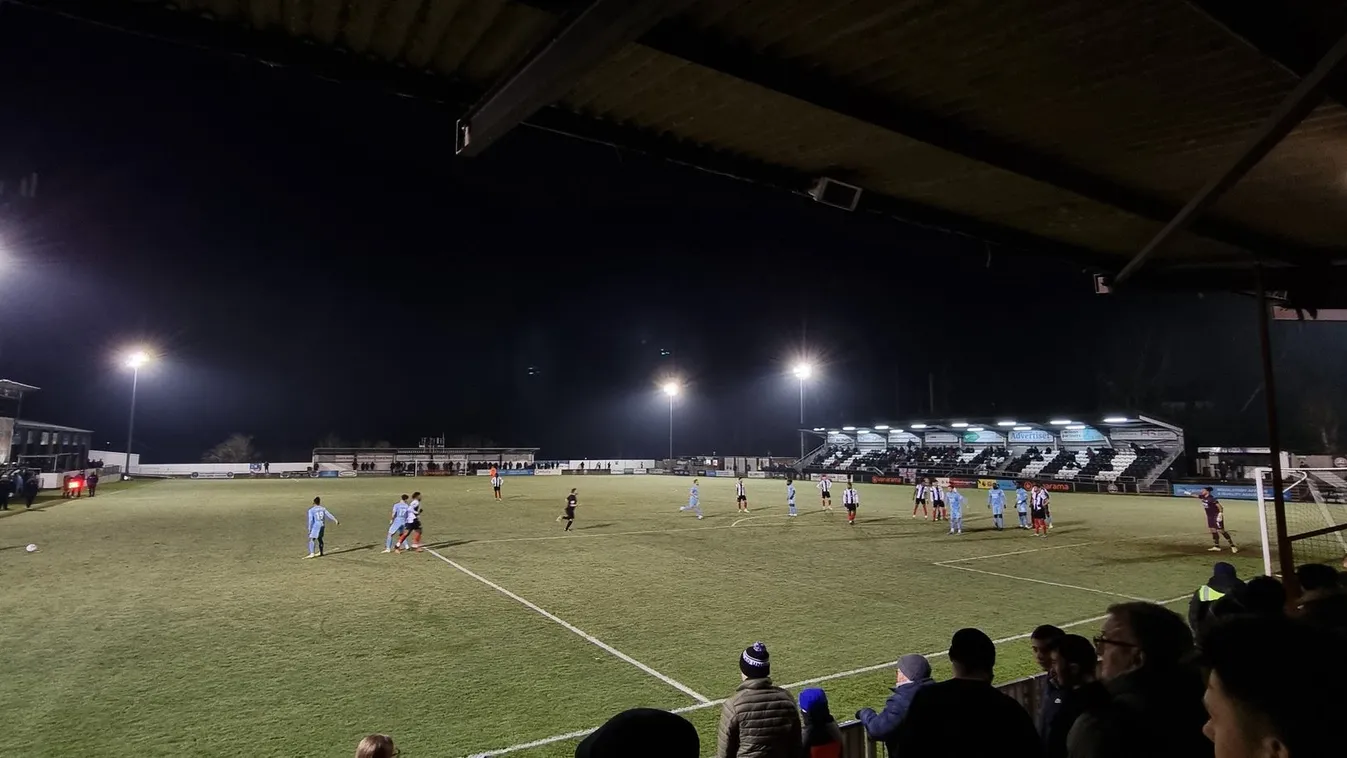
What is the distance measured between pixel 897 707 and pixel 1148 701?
1.85 m

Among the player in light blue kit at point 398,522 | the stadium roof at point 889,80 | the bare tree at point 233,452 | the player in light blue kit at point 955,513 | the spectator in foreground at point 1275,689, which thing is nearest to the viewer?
the spectator in foreground at point 1275,689

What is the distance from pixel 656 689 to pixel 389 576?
372 inches

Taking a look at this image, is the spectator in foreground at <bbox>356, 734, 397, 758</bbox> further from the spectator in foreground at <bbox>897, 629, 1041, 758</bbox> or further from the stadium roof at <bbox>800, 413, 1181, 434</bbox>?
the stadium roof at <bbox>800, 413, 1181, 434</bbox>

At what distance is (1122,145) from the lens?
4633 mm

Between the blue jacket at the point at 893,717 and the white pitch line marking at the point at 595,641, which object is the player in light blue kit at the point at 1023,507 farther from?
the blue jacket at the point at 893,717

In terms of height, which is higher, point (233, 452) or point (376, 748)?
point (233, 452)

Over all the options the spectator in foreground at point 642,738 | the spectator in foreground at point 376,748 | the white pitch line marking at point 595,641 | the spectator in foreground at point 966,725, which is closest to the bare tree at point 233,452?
the white pitch line marking at point 595,641

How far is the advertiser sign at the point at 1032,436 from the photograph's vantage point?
50531 millimetres

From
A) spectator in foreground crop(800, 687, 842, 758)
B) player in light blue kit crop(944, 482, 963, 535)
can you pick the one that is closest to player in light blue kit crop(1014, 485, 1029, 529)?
player in light blue kit crop(944, 482, 963, 535)

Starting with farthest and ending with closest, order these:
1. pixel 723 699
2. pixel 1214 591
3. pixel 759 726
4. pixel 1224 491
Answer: pixel 1224 491 < pixel 723 699 < pixel 1214 591 < pixel 759 726

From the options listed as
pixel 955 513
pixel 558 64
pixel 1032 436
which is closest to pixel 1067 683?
pixel 558 64

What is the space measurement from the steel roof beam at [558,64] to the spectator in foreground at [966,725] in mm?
2989

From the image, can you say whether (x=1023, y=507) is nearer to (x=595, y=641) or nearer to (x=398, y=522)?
(x=595, y=641)

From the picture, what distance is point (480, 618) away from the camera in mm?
11203
